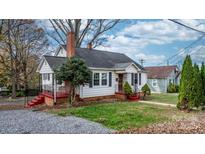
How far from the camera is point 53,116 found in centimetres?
475

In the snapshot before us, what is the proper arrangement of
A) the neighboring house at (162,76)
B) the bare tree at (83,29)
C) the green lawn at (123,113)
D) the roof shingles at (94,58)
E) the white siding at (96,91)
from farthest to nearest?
the white siding at (96,91), the roof shingles at (94,58), the neighboring house at (162,76), the bare tree at (83,29), the green lawn at (123,113)

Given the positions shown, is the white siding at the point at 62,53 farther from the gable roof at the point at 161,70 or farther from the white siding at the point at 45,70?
the gable roof at the point at 161,70

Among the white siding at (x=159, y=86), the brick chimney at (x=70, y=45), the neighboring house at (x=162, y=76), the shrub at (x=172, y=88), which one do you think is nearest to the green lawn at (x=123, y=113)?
the shrub at (x=172, y=88)

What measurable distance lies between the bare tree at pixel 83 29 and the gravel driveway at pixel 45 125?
197 centimetres

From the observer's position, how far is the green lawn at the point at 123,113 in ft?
14.3

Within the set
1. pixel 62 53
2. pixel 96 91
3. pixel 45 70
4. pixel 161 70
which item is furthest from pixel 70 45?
pixel 161 70

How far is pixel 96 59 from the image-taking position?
6.62 m

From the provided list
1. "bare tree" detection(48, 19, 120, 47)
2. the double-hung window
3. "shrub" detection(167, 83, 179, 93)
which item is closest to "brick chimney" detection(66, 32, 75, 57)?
"bare tree" detection(48, 19, 120, 47)

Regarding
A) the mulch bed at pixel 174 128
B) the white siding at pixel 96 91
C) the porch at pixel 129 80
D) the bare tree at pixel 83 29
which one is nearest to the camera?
the mulch bed at pixel 174 128

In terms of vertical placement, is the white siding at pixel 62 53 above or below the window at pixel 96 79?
above

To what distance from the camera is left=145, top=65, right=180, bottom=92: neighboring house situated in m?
5.12

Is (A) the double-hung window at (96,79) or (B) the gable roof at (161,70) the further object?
(A) the double-hung window at (96,79)
